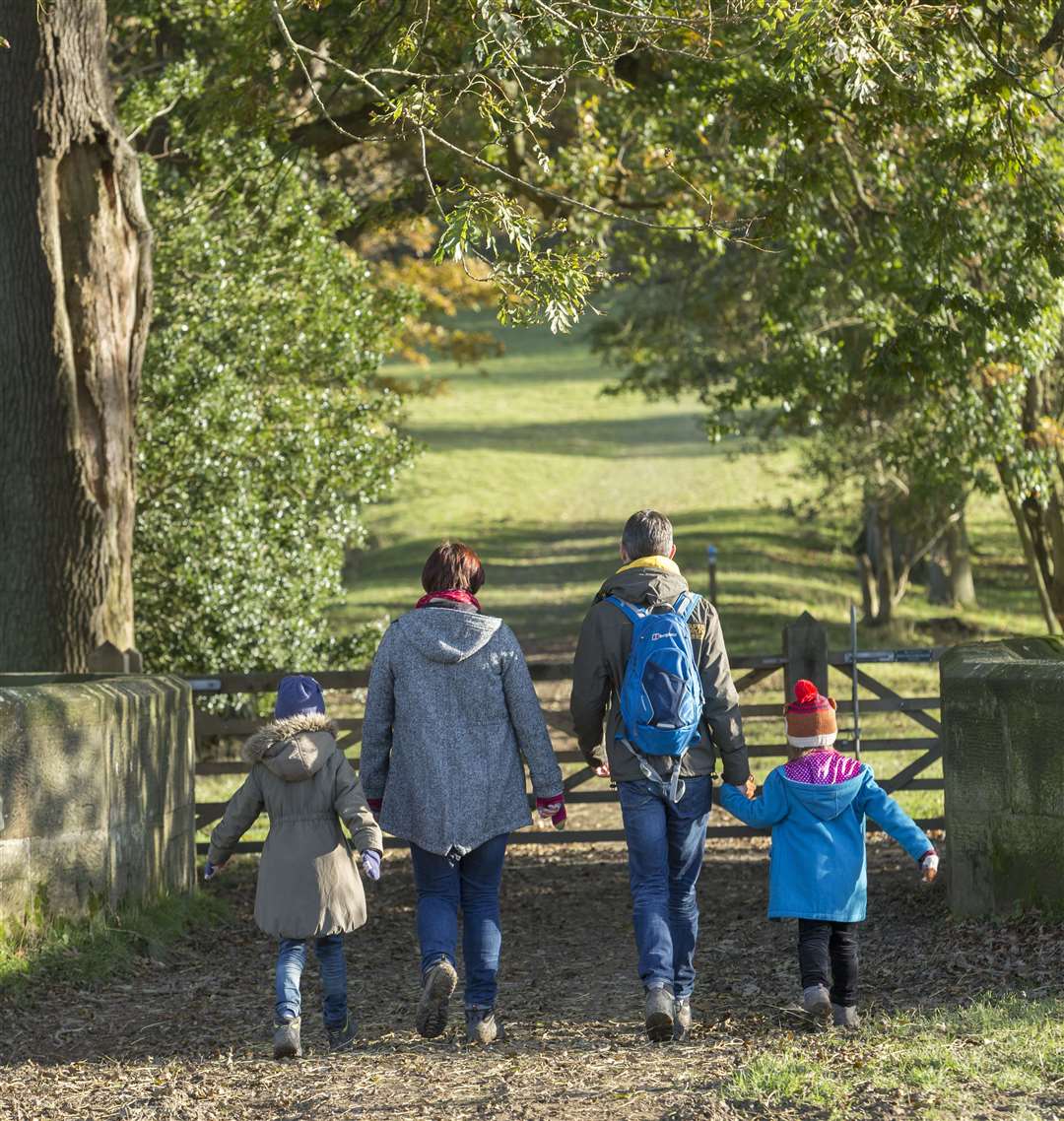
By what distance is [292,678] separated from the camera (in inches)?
244

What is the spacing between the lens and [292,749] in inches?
235

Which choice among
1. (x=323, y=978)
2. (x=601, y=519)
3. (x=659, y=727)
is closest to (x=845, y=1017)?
(x=659, y=727)

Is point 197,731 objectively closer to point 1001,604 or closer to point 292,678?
point 292,678

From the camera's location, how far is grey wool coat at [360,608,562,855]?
604 centimetres

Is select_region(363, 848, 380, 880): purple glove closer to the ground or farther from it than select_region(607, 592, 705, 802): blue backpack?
closer to the ground

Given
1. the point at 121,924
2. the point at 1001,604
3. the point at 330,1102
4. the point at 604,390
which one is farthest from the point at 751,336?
the point at 330,1102

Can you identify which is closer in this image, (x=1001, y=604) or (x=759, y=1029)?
(x=759, y=1029)

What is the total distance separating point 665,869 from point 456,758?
916 millimetres

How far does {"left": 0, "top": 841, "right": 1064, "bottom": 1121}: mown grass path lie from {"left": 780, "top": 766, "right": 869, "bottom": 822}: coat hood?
2.63 ft

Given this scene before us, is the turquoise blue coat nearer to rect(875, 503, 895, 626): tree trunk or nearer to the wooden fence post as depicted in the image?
the wooden fence post

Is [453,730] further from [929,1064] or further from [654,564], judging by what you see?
[929,1064]

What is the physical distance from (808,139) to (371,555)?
27909 millimetres

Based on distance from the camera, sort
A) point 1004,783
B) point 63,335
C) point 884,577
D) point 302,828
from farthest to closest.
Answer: point 884,577
point 63,335
point 1004,783
point 302,828

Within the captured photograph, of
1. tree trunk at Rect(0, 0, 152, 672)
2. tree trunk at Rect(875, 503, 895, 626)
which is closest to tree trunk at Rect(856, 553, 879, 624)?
tree trunk at Rect(875, 503, 895, 626)
